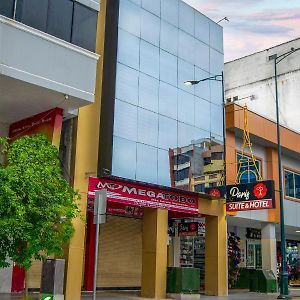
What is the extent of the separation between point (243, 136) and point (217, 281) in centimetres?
826

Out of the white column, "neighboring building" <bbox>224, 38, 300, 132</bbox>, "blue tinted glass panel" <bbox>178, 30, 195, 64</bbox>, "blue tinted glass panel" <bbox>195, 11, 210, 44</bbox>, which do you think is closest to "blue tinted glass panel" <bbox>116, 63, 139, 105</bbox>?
"blue tinted glass panel" <bbox>178, 30, 195, 64</bbox>

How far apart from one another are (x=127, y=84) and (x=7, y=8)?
603 cm

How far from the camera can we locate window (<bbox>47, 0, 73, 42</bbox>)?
17.3 meters

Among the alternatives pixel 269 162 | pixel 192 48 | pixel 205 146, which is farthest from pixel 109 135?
pixel 269 162

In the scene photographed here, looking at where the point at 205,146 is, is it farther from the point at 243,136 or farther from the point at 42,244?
the point at 42,244

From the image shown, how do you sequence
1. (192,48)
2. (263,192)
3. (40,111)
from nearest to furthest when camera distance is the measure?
(40,111), (263,192), (192,48)

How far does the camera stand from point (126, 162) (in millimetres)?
19938

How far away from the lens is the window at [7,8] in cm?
1600

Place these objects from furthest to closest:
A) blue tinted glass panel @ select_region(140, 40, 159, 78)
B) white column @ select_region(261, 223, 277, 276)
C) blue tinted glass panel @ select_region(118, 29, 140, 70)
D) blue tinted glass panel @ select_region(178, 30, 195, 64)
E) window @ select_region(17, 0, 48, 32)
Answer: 1. white column @ select_region(261, 223, 277, 276)
2. blue tinted glass panel @ select_region(178, 30, 195, 64)
3. blue tinted glass panel @ select_region(140, 40, 159, 78)
4. blue tinted glass panel @ select_region(118, 29, 140, 70)
5. window @ select_region(17, 0, 48, 32)

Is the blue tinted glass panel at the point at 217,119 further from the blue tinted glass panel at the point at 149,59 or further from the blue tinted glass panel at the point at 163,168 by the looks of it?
the blue tinted glass panel at the point at 149,59

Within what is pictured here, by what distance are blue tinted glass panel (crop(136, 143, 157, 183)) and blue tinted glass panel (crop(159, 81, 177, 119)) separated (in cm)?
200

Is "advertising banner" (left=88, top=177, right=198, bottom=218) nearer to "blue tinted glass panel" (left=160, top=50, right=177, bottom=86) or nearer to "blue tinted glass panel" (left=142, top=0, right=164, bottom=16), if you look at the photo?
"blue tinted glass panel" (left=160, top=50, right=177, bottom=86)

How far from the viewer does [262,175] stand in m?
30.0

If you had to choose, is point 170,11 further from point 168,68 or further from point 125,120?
point 125,120
